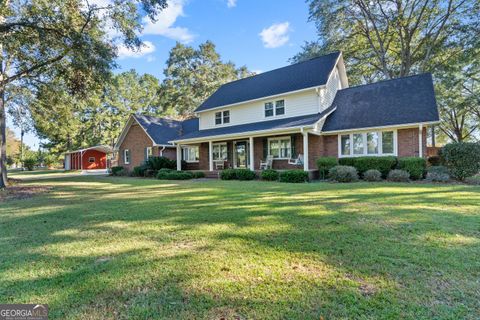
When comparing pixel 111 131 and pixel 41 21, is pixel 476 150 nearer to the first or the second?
pixel 41 21

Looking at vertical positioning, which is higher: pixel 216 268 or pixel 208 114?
pixel 208 114

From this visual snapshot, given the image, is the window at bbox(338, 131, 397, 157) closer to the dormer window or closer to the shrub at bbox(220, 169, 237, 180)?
the shrub at bbox(220, 169, 237, 180)

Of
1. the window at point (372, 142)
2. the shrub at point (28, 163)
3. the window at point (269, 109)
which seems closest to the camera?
the window at point (372, 142)

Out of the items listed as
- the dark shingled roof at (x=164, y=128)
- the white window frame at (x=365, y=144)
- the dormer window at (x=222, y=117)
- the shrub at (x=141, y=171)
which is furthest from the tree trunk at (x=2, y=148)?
the white window frame at (x=365, y=144)

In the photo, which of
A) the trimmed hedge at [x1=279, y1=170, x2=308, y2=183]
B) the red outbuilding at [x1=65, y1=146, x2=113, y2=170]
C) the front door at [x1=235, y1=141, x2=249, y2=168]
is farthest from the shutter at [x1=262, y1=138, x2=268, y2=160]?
the red outbuilding at [x1=65, y1=146, x2=113, y2=170]

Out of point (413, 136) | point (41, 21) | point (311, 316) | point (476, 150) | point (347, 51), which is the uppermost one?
point (347, 51)

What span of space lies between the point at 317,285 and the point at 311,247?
1.07 metres

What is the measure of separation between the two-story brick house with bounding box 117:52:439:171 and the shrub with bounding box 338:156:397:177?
1327 millimetres

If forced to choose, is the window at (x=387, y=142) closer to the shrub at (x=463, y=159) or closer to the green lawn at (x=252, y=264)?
the shrub at (x=463, y=159)

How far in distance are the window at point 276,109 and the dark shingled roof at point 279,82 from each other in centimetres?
65

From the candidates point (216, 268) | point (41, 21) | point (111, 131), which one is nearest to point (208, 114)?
point (41, 21)

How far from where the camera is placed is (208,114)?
21.6m

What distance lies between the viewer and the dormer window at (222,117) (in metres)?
20.5

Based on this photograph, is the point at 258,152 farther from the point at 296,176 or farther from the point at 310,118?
the point at 296,176
